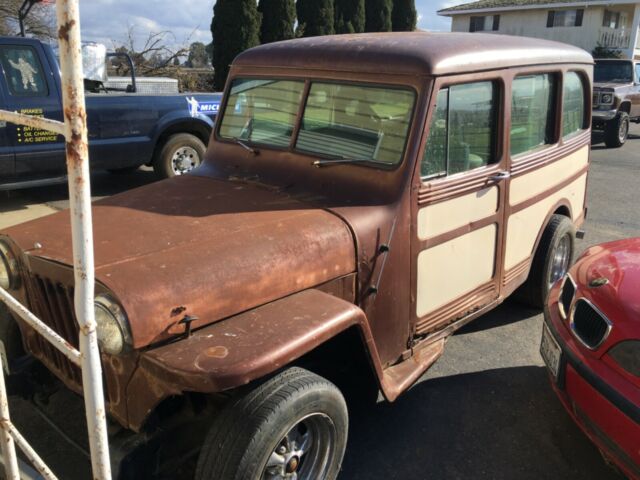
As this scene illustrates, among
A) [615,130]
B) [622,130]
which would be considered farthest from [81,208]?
[622,130]

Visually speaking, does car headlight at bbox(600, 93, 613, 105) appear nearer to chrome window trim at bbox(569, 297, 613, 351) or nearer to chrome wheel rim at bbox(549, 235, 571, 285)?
chrome wheel rim at bbox(549, 235, 571, 285)

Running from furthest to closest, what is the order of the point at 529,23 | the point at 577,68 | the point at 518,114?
the point at 529,23 → the point at 577,68 → the point at 518,114

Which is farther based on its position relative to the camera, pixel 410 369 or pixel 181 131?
pixel 181 131

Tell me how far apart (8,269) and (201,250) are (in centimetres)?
90

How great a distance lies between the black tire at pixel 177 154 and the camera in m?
7.50

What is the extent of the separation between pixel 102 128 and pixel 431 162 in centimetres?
529

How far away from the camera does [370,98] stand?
9.51 feet

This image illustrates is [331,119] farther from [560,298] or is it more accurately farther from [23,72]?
[23,72]

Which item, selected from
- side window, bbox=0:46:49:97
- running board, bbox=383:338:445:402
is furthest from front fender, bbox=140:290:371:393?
side window, bbox=0:46:49:97

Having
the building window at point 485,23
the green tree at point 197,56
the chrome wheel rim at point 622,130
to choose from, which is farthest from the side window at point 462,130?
the building window at point 485,23

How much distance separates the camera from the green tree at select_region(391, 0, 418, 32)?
22547 mm

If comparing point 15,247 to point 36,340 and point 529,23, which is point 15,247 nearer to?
point 36,340

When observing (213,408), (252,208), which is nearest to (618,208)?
(252,208)

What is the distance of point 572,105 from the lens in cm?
431
